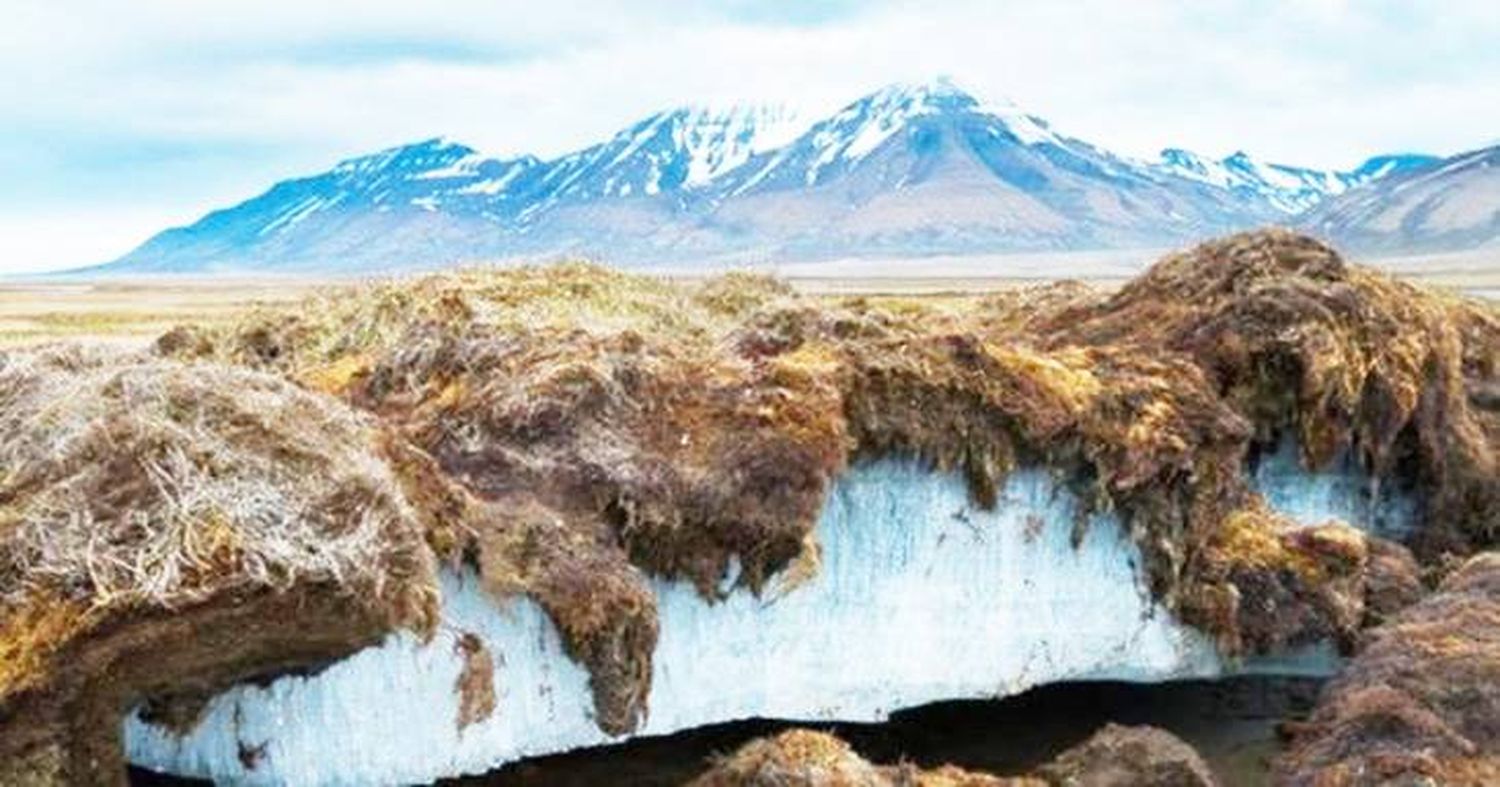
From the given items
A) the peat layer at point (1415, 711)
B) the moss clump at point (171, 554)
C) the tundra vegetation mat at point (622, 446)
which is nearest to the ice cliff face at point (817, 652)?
the tundra vegetation mat at point (622, 446)

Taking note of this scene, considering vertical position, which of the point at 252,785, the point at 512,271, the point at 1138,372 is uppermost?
the point at 512,271

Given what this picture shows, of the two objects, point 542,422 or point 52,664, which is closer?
point 52,664

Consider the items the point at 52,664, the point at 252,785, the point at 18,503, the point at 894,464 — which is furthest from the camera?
the point at 894,464

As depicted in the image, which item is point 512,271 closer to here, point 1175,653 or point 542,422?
point 542,422

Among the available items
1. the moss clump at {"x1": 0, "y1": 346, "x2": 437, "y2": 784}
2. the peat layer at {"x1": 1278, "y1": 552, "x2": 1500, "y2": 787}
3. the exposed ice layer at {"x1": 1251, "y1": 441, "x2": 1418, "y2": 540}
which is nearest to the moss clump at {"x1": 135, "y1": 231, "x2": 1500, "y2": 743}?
the exposed ice layer at {"x1": 1251, "y1": 441, "x2": 1418, "y2": 540}

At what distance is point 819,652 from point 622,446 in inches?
129

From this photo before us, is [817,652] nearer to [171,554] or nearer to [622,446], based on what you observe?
[622,446]

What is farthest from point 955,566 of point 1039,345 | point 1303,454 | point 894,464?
point 1303,454

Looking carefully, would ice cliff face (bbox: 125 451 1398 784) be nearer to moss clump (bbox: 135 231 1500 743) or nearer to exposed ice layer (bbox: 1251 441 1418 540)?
moss clump (bbox: 135 231 1500 743)

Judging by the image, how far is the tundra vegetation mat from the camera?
1172 cm

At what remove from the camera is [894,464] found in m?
17.8

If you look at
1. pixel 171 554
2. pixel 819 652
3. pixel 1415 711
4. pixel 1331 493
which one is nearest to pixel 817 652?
pixel 819 652

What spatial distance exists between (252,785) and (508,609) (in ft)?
8.69

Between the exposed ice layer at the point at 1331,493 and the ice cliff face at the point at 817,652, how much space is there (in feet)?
12.3
